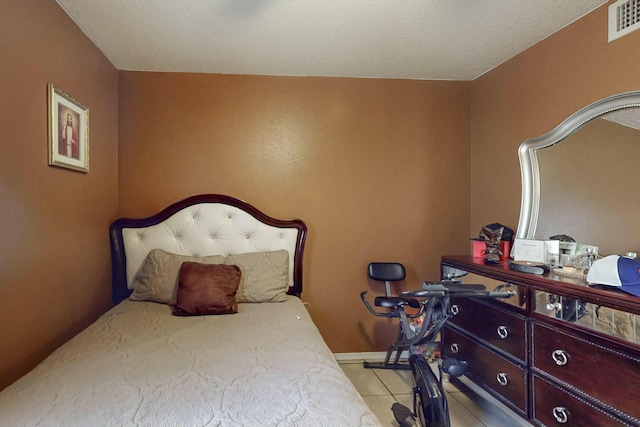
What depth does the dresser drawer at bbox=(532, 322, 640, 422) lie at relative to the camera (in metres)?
1.34

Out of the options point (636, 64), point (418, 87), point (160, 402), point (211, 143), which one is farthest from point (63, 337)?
point (636, 64)

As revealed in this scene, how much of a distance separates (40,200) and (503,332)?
2543 mm

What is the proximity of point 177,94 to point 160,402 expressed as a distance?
7.98 ft

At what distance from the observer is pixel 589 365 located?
4.92ft

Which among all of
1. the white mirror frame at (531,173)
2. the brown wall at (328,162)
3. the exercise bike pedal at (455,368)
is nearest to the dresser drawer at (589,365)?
the exercise bike pedal at (455,368)

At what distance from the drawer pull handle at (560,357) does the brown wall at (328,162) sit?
1.45m

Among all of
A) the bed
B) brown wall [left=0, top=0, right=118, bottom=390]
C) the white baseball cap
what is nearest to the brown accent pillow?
the bed

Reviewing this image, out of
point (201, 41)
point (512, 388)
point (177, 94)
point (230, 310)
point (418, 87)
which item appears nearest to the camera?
point (512, 388)

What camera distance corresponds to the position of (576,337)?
5.11 ft

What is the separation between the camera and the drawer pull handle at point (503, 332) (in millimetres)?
1958

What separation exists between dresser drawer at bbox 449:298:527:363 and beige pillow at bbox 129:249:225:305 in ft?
5.59

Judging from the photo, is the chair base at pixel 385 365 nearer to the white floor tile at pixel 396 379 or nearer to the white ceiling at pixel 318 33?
the white floor tile at pixel 396 379

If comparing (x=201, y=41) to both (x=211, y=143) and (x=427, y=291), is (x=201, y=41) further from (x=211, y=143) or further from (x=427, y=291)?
(x=427, y=291)

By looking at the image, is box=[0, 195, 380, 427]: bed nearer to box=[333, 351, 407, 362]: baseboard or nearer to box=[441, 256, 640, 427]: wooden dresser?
box=[333, 351, 407, 362]: baseboard
